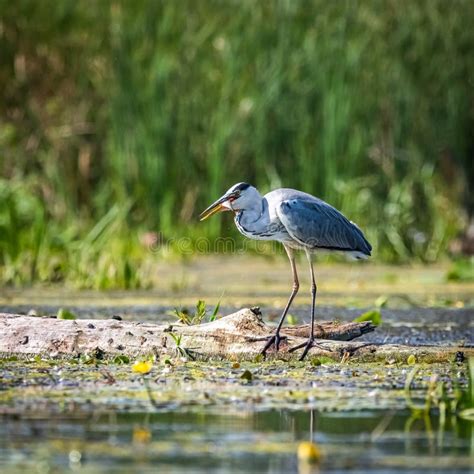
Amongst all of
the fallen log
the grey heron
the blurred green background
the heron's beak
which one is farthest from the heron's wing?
the blurred green background

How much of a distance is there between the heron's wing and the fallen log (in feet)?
2.19

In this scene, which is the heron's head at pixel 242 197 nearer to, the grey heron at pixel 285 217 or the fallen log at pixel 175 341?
the grey heron at pixel 285 217

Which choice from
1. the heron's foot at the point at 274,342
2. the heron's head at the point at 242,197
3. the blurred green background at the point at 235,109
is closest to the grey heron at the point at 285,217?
the heron's head at the point at 242,197

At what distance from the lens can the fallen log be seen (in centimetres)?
546

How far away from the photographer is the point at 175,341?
5.54m

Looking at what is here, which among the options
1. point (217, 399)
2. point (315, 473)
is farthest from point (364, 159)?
point (315, 473)

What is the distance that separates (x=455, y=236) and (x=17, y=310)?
517cm

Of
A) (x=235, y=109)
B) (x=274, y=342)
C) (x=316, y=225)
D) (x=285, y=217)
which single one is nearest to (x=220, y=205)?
(x=285, y=217)

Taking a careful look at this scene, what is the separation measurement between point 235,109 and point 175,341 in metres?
6.27

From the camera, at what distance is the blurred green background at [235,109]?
11469 millimetres

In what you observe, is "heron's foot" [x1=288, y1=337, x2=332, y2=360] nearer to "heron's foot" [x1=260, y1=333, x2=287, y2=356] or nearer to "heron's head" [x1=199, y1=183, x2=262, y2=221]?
"heron's foot" [x1=260, y1=333, x2=287, y2=356]

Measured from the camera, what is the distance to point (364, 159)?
38.3 ft

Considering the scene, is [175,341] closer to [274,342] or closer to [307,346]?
[274,342]

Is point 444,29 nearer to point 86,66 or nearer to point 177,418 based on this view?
point 86,66
